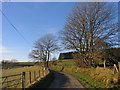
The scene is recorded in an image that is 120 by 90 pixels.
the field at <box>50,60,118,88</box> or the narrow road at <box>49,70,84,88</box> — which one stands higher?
the field at <box>50,60,118,88</box>

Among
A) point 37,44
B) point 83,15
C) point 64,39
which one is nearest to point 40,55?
point 37,44

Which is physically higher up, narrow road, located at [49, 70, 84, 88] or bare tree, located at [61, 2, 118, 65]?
bare tree, located at [61, 2, 118, 65]

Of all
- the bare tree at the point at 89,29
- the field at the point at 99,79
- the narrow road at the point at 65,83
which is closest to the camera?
the field at the point at 99,79

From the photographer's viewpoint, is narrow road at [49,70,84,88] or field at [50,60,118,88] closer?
field at [50,60,118,88]

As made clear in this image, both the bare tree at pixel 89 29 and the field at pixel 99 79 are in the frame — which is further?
the bare tree at pixel 89 29

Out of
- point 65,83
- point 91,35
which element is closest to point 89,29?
point 91,35

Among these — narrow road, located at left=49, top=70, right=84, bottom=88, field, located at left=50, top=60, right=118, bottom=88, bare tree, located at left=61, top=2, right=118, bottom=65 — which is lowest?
narrow road, located at left=49, top=70, right=84, bottom=88

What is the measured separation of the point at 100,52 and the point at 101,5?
25.1 feet

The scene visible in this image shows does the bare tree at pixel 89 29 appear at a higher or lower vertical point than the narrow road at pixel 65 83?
Result: higher

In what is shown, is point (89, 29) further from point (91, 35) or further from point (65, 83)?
point (65, 83)

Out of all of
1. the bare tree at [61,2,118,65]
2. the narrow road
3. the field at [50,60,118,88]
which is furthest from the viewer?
the bare tree at [61,2,118,65]

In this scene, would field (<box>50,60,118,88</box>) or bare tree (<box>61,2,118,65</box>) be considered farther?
bare tree (<box>61,2,118,65</box>)

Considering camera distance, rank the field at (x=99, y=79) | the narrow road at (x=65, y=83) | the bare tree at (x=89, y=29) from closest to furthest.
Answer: the field at (x=99, y=79), the narrow road at (x=65, y=83), the bare tree at (x=89, y=29)

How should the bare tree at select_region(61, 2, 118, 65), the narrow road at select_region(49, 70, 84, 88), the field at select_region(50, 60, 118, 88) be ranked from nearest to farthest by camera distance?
the field at select_region(50, 60, 118, 88), the narrow road at select_region(49, 70, 84, 88), the bare tree at select_region(61, 2, 118, 65)
